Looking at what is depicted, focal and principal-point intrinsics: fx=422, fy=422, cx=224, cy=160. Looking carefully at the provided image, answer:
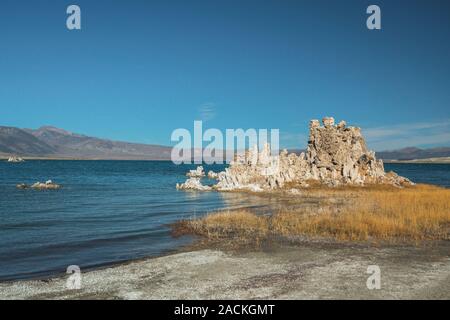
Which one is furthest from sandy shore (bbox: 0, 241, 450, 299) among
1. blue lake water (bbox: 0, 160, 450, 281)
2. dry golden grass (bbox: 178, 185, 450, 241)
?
dry golden grass (bbox: 178, 185, 450, 241)

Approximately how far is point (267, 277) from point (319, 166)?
2242 inches

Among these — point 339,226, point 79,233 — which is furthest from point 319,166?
point 79,233

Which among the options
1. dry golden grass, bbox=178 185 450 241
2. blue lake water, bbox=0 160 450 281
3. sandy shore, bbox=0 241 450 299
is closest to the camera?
sandy shore, bbox=0 241 450 299

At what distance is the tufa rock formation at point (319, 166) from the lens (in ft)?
220

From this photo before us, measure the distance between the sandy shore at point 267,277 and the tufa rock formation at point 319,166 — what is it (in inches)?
1751

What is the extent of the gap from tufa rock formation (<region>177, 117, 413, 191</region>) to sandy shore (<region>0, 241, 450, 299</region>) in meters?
44.5

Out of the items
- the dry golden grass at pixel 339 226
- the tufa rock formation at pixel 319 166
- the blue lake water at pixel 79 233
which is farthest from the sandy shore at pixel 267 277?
the tufa rock formation at pixel 319 166

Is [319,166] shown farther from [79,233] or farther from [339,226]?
[79,233]

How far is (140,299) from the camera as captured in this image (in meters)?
13.9

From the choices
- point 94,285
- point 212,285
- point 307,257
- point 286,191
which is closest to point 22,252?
point 94,285

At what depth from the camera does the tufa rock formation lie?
220 ft

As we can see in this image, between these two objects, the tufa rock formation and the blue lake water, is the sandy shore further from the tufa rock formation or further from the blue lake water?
the tufa rock formation

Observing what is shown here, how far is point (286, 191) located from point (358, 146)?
18937 mm

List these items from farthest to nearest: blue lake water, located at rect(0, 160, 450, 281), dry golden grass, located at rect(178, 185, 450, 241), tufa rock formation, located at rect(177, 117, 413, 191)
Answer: tufa rock formation, located at rect(177, 117, 413, 191) < dry golden grass, located at rect(178, 185, 450, 241) < blue lake water, located at rect(0, 160, 450, 281)
